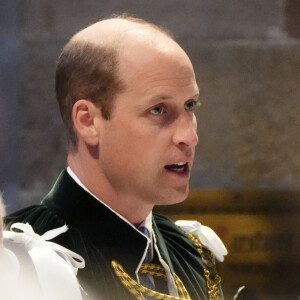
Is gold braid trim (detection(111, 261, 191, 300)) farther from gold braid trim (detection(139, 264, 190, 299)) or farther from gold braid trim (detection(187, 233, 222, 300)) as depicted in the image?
gold braid trim (detection(187, 233, 222, 300))

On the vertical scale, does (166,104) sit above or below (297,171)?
above

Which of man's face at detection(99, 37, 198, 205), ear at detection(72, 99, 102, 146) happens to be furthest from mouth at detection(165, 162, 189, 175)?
ear at detection(72, 99, 102, 146)

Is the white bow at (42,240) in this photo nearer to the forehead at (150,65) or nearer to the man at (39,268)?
the man at (39,268)

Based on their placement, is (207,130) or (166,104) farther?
(207,130)

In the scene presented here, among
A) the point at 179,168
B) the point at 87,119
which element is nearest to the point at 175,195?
the point at 179,168

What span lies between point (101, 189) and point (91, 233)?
59 millimetres

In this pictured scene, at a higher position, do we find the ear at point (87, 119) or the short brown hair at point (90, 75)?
the short brown hair at point (90, 75)

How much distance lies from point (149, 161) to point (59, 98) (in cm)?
15

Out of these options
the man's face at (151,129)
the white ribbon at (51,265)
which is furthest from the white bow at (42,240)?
the man's face at (151,129)

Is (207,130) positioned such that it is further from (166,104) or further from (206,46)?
(166,104)

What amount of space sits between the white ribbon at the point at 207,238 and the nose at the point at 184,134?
0.26m

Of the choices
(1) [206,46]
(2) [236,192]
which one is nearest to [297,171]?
(2) [236,192]

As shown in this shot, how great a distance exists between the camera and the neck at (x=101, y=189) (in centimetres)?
120

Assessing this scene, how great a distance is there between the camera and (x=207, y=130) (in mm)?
1643
